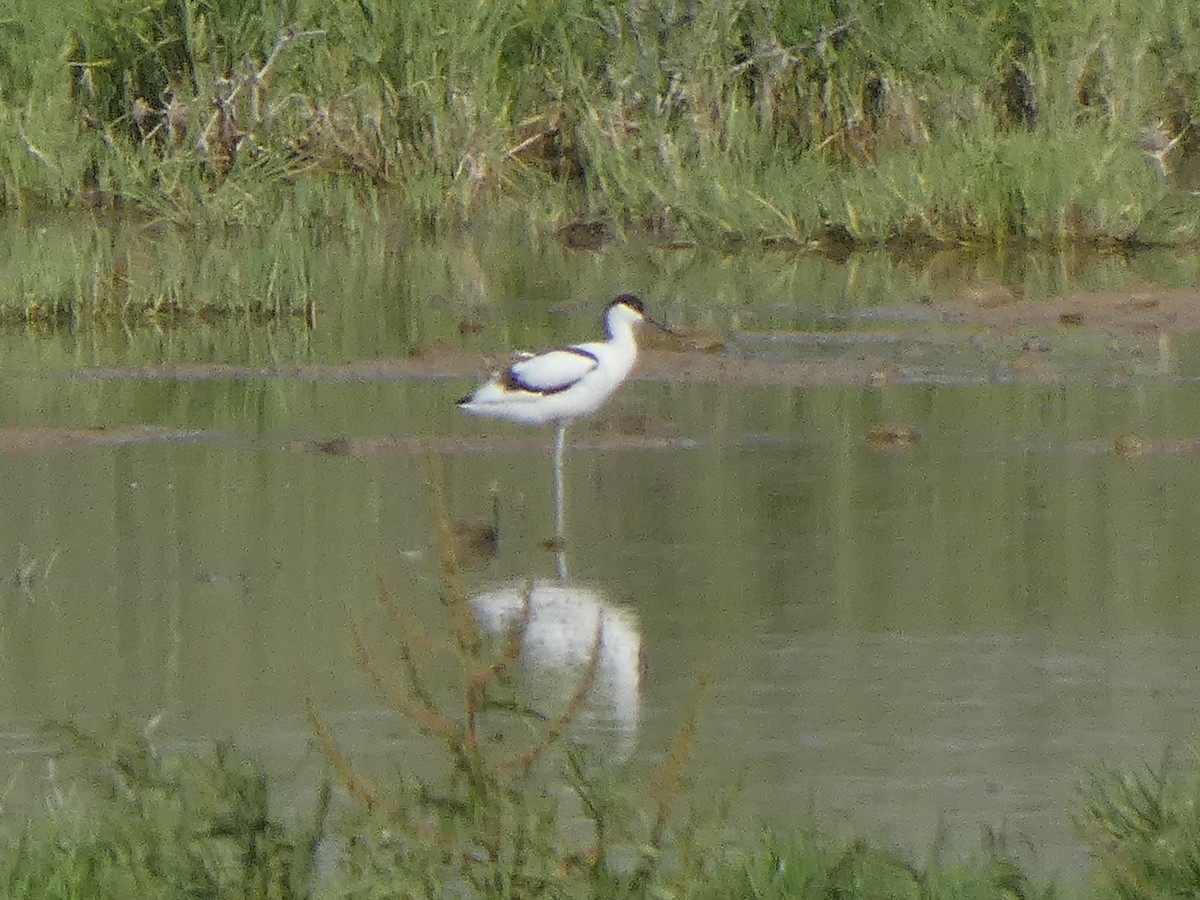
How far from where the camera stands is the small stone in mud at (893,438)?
10.9 metres

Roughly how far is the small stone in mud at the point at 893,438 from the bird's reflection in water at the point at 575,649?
8.78 ft

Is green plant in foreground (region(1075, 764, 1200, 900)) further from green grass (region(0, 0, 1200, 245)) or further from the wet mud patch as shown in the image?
green grass (region(0, 0, 1200, 245))

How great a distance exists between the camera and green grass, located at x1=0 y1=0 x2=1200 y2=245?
1997cm

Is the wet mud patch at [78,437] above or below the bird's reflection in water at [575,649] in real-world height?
above

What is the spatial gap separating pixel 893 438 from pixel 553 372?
1.36 metres

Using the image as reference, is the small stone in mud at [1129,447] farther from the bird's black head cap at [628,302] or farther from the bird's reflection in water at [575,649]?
the bird's reflection in water at [575,649]

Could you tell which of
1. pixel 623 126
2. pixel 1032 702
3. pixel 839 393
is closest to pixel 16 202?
pixel 623 126

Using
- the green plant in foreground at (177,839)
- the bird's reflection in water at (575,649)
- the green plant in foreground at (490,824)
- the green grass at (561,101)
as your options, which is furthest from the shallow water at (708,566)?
the green grass at (561,101)

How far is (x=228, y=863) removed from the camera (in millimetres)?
5039

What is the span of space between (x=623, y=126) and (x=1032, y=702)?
45.5 ft

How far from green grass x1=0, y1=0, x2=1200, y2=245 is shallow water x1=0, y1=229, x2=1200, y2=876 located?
258 inches

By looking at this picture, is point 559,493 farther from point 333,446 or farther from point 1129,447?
point 1129,447

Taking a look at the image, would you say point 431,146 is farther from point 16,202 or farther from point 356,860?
point 356,860

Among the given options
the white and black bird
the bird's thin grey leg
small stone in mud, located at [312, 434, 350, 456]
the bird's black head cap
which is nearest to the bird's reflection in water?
the bird's thin grey leg
